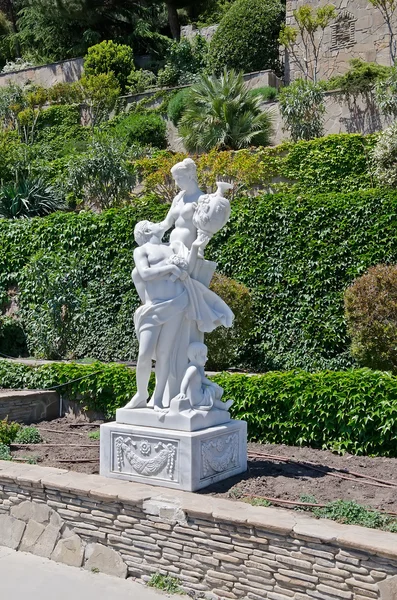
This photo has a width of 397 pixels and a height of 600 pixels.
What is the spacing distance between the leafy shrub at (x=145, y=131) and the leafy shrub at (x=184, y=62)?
122 inches

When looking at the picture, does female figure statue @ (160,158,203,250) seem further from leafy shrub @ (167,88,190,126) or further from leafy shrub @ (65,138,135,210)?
→ leafy shrub @ (167,88,190,126)

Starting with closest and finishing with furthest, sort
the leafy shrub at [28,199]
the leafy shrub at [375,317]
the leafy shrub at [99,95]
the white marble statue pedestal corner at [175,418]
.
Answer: the white marble statue pedestal corner at [175,418] → the leafy shrub at [375,317] → the leafy shrub at [28,199] → the leafy shrub at [99,95]

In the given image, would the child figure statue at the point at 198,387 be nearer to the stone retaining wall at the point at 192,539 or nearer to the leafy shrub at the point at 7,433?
the stone retaining wall at the point at 192,539

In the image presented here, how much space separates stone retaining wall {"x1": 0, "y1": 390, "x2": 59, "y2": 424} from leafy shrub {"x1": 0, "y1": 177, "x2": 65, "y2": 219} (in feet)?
20.7

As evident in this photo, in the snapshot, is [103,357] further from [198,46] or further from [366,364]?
[198,46]

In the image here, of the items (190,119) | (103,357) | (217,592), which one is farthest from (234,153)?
(217,592)

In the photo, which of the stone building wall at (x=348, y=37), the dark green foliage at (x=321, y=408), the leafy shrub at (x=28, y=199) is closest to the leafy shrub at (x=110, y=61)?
the stone building wall at (x=348, y=37)

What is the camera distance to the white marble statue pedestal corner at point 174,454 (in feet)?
18.9

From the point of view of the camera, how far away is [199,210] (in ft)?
19.9

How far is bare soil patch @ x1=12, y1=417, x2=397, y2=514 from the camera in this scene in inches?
227

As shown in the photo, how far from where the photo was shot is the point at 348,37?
21875 mm

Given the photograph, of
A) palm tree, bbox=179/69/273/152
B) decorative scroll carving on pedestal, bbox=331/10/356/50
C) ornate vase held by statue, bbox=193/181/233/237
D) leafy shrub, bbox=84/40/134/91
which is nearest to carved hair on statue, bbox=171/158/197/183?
ornate vase held by statue, bbox=193/181/233/237

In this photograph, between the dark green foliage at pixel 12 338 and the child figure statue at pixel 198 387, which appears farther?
the dark green foliage at pixel 12 338

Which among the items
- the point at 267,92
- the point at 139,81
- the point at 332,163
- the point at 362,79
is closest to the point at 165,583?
the point at 332,163
